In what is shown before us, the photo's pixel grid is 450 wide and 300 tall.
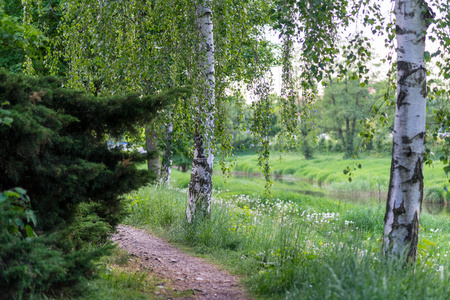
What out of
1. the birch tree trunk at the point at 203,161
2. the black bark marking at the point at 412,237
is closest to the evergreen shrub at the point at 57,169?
the birch tree trunk at the point at 203,161

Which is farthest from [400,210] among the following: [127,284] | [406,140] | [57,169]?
[57,169]

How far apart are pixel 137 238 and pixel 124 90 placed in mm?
2535

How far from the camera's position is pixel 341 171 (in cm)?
3077

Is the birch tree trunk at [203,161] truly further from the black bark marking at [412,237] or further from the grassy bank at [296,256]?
the black bark marking at [412,237]

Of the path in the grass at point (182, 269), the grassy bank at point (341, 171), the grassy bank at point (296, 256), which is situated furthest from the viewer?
the grassy bank at point (341, 171)

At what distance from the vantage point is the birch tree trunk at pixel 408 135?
401 cm

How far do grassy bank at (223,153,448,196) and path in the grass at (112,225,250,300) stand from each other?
35.9 feet

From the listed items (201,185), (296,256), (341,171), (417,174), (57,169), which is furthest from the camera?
(341,171)

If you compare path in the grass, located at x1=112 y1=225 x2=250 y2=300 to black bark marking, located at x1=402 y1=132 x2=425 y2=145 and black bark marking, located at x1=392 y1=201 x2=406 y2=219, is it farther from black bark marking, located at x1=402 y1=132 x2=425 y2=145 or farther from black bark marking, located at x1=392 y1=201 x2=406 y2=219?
black bark marking, located at x1=402 y1=132 x2=425 y2=145

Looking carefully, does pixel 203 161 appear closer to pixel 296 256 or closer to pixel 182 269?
pixel 182 269

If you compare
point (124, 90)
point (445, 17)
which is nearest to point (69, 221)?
point (124, 90)

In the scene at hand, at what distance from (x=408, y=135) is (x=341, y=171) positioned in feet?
→ 91.0

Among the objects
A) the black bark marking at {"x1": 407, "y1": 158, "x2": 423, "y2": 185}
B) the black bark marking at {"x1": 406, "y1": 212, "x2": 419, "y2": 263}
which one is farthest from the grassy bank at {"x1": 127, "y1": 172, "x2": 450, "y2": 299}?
the black bark marking at {"x1": 407, "y1": 158, "x2": 423, "y2": 185}

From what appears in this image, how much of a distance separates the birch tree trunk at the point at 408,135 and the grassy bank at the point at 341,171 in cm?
1291
